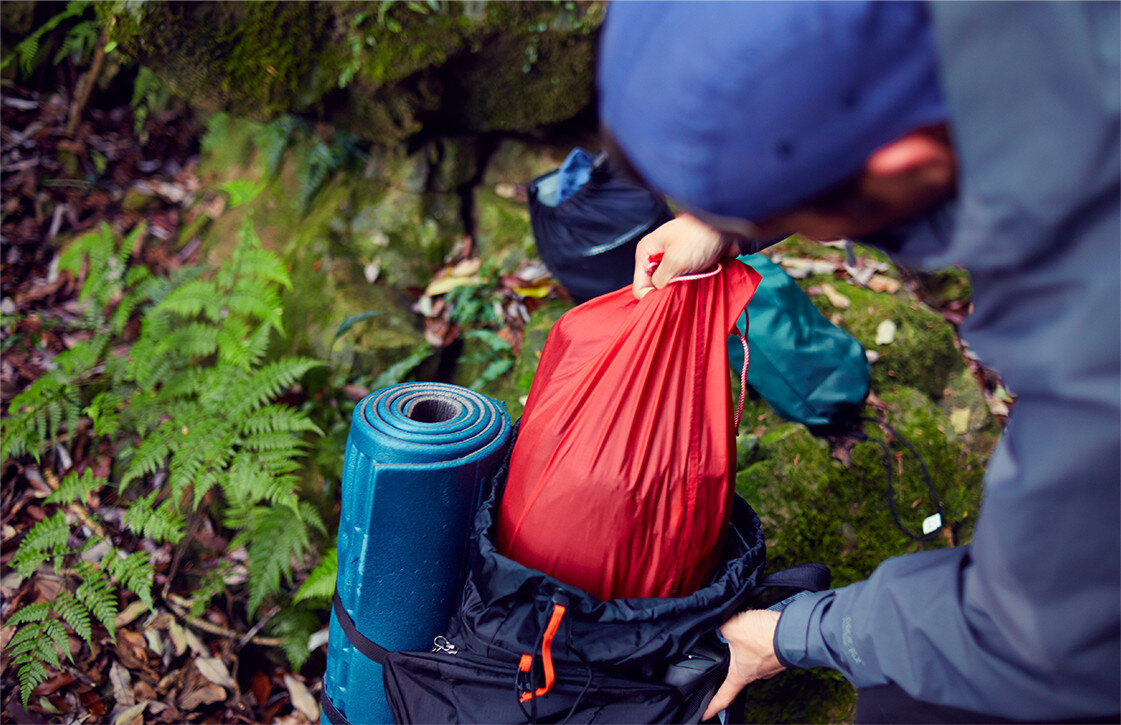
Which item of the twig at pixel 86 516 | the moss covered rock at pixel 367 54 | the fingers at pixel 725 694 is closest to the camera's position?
the fingers at pixel 725 694

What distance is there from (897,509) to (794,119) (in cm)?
220

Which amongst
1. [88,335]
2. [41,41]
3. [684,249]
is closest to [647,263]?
[684,249]

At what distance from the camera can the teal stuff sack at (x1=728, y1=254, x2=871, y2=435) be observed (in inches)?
98.8

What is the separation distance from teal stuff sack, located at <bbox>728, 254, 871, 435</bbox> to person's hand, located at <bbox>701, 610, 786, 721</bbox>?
3.77 ft

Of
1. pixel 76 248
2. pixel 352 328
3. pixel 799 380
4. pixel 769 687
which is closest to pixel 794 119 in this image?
pixel 799 380

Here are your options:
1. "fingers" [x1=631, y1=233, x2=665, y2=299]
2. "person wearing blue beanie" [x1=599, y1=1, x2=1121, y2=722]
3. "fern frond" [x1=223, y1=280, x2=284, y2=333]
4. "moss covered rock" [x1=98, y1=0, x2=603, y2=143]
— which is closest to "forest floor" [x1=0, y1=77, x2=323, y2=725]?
"fern frond" [x1=223, y1=280, x2=284, y2=333]

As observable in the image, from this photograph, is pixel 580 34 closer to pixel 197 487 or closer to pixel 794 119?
pixel 197 487

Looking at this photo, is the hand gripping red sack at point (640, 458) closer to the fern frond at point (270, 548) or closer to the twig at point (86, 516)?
the fern frond at point (270, 548)

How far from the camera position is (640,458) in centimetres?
150

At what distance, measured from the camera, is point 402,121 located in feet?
11.3

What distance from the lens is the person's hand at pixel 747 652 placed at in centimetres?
151

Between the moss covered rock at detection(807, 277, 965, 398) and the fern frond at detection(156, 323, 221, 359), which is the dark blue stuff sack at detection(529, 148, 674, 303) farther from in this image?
the fern frond at detection(156, 323, 221, 359)

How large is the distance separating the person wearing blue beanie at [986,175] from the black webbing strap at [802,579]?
59 centimetres

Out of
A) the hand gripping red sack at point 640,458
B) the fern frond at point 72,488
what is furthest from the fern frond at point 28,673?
the hand gripping red sack at point 640,458
